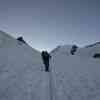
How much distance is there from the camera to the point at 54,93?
18.8 ft

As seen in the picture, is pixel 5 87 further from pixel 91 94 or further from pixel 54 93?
pixel 91 94

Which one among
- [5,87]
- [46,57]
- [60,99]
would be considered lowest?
[60,99]

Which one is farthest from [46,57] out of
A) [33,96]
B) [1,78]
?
[33,96]

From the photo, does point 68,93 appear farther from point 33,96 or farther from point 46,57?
point 46,57

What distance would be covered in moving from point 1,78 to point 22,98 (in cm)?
263

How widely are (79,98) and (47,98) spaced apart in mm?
1618

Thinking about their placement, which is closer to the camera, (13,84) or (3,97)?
(3,97)

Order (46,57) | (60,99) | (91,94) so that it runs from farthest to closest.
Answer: (46,57)
(91,94)
(60,99)

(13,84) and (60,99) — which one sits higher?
(13,84)

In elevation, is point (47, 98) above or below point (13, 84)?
below

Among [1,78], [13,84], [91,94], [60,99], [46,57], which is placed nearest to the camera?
[60,99]

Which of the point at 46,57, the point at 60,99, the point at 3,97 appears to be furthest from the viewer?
the point at 46,57

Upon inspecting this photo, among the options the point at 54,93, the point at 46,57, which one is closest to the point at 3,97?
the point at 54,93

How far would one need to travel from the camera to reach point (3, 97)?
4.66 metres
